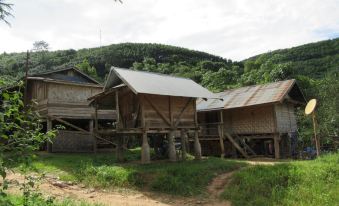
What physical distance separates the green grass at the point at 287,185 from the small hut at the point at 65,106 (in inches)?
461

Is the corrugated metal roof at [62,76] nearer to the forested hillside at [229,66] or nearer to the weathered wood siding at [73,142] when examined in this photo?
the forested hillside at [229,66]

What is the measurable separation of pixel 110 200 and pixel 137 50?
5943 centimetres

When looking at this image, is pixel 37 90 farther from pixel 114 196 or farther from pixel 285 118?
pixel 285 118

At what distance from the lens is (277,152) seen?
1988 cm

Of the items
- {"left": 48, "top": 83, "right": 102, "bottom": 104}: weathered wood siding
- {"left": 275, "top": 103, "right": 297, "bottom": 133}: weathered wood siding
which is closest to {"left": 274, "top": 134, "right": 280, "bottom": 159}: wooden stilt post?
{"left": 275, "top": 103, "right": 297, "bottom": 133}: weathered wood siding

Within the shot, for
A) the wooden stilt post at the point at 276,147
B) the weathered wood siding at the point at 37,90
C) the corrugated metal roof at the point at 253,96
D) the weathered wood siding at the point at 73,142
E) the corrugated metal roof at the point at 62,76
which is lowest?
the wooden stilt post at the point at 276,147

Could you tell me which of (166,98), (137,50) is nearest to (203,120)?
(166,98)

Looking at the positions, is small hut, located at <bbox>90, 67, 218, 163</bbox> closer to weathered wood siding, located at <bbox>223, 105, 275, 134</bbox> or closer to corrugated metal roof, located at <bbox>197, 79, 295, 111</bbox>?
corrugated metal roof, located at <bbox>197, 79, 295, 111</bbox>

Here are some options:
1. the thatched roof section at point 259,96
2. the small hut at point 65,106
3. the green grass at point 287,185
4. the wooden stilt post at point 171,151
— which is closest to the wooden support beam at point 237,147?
the thatched roof section at point 259,96

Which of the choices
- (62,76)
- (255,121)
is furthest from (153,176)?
(62,76)

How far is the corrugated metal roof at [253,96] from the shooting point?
2047 centimetres

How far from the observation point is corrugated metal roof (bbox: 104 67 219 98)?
47.0 feet

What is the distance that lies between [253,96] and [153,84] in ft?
28.8

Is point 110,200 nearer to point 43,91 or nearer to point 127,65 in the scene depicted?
point 43,91
